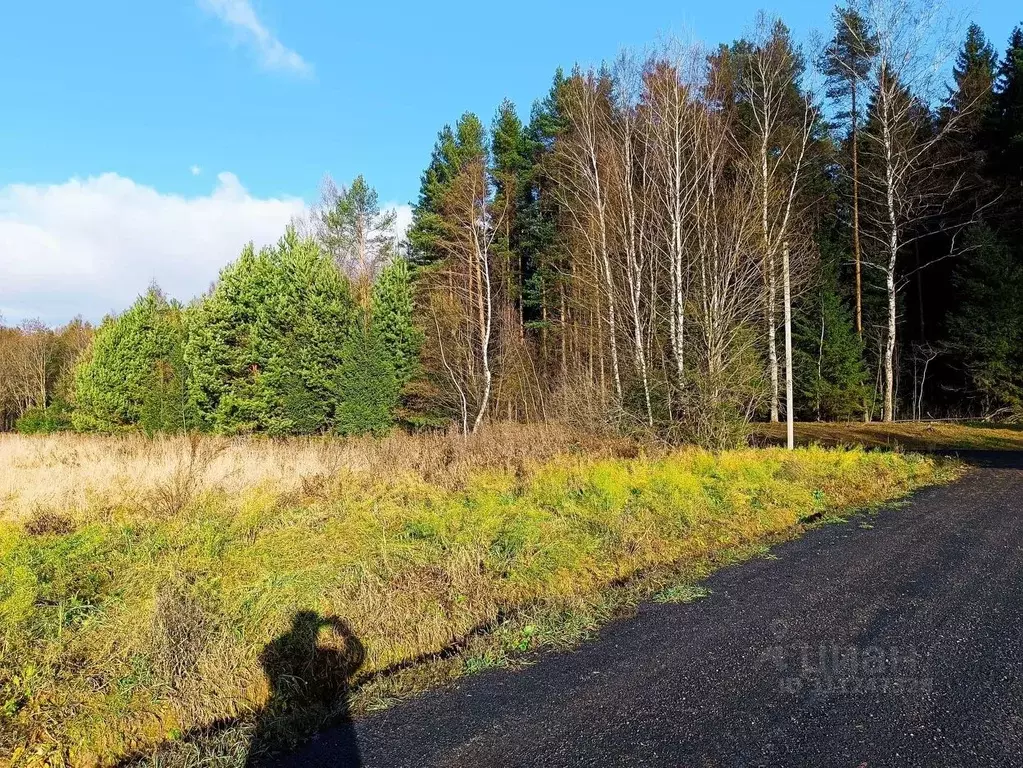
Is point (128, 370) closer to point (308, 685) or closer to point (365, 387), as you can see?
point (365, 387)

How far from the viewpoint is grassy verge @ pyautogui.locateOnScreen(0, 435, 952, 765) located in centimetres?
374

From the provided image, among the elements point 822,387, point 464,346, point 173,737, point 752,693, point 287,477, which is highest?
point 464,346

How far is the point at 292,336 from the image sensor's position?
82.2ft

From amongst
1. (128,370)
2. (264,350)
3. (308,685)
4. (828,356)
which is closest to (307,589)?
(308,685)

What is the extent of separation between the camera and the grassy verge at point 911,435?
17.0 metres

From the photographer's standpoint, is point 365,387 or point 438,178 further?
point 438,178

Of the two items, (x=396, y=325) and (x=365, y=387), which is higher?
(x=396, y=325)

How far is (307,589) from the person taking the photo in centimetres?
514

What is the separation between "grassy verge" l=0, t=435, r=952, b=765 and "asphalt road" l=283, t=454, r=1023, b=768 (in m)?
0.44

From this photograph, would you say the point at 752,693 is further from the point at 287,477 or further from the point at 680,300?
the point at 680,300

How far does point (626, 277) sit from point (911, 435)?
1086 cm

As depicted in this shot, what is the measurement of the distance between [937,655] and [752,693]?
4.76 ft

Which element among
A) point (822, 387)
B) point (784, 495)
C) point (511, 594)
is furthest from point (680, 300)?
point (822, 387)

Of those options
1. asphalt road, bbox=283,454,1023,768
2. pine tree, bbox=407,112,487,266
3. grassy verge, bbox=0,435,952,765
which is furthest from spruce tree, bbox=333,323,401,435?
asphalt road, bbox=283,454,1023,768
